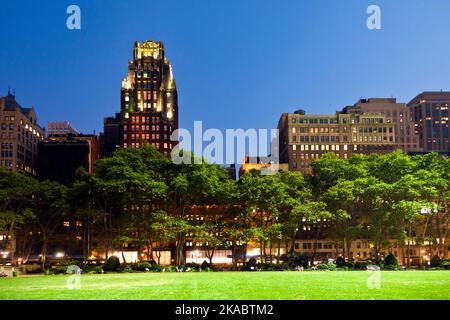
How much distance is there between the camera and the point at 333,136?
7549 inches

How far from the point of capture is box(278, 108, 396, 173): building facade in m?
189

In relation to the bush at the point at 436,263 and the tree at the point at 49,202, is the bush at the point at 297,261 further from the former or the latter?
the tree at the point at 49,202

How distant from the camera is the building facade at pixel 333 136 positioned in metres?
189

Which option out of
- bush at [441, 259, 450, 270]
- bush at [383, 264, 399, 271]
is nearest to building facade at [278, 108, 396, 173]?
bush at [441, 259, 450, 270]

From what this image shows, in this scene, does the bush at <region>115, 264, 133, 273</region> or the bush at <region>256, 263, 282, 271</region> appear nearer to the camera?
the bush at <region>115, 264, 133, 273</region>

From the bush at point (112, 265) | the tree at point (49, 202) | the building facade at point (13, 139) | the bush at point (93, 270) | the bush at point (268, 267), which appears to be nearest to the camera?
the bush at point (93, 270)

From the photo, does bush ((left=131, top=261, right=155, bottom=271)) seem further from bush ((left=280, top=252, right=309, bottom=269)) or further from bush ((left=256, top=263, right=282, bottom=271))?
bush ((left=280, top=252, right=309, bottom=269))

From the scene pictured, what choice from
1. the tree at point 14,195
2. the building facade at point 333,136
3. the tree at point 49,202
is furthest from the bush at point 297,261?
the building facade at point 333,136

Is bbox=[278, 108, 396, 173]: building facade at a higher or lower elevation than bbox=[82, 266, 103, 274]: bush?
higher

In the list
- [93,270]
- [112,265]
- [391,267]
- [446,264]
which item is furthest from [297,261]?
[93,270]

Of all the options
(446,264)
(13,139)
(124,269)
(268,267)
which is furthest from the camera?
(13,139)

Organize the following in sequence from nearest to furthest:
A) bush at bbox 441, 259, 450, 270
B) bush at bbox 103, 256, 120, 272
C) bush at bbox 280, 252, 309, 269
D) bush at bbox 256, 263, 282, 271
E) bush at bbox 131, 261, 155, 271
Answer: bush at bbox 103, 256, 120, 272 → bush at bbox 441, 259, 450, 270 → bush at bbox 131, 261, 155, 271 → bush at bbox 256, 263, 282, 271 → bush at bbox 280, 252, 309, 269

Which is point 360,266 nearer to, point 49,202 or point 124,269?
point 124,269

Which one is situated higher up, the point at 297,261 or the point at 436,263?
the point at 297,261
